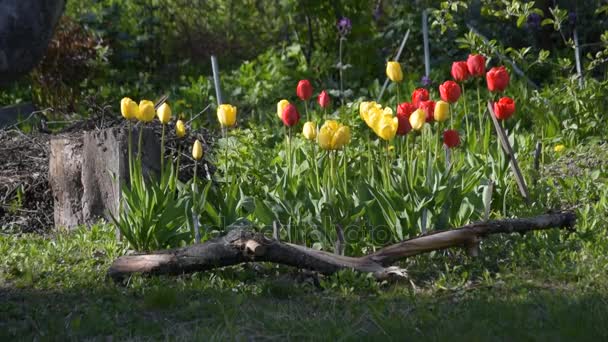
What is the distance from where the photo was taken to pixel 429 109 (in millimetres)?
5066

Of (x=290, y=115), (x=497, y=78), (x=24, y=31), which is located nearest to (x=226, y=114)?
(x=290, y=115)

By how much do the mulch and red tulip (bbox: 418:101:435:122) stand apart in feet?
5.89

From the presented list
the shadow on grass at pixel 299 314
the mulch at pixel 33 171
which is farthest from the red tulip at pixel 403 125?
the mulch at pixel 33 171

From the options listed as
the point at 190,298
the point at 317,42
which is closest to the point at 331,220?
the point at 190,298

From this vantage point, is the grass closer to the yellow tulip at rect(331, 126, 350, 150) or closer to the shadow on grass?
the shadow on grass

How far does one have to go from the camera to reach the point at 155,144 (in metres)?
5.72

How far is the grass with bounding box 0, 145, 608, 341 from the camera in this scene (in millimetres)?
3811

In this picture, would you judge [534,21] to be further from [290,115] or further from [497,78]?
[290,115]

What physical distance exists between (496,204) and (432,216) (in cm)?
66

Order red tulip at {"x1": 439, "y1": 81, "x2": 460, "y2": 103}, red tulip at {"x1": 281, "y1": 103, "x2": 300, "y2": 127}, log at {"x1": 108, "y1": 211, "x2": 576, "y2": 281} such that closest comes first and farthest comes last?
1. log at {"x1": 108, "y1": 211, "x2": 576, "y2": 281}
2. red tulip at {"x1": 281, "y1": 103, "x2": 300, "y2": 127}
3. red tulip at {"x1": 439, "y1": 81, "x2": 460, "y2": 103}

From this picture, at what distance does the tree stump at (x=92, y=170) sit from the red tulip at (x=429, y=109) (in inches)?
59.6

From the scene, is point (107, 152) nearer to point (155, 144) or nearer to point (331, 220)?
point (155, 144)


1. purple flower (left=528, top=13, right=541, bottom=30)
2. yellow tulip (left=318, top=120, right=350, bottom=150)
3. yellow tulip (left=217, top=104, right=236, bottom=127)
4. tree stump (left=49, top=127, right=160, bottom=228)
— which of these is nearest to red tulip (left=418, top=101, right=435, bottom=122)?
yellow tulip (left=318, top=120, right=350, bottom=150)

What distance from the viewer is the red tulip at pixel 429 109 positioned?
16.5 ft
